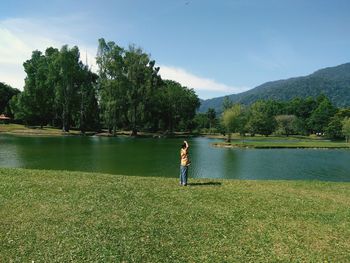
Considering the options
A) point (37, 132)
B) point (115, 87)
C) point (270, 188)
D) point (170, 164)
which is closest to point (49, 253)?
point (270, 188)

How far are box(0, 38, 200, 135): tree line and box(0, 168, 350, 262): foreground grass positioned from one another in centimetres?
9173

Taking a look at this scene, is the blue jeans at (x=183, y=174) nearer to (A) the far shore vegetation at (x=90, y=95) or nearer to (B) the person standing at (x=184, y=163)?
(B) the person standing at (x=184, y=163)

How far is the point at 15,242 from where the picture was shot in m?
12.4

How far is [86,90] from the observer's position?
119 metres

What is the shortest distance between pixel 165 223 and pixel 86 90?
10921cm

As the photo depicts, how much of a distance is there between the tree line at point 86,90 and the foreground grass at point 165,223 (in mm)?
91728

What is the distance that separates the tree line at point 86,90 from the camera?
111m

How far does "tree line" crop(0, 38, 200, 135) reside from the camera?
111 m

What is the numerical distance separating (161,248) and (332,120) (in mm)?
163268

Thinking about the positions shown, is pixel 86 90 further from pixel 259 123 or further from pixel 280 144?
pixel 259 123

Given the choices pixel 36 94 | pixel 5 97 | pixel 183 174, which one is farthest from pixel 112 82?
pixel 183 174

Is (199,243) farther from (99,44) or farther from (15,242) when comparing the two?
(99,44)

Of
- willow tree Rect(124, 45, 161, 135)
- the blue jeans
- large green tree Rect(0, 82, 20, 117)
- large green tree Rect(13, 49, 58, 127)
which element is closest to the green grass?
willow tree Rect(124, 45, 161, 135)

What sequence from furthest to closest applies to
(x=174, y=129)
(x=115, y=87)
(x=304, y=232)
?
(x=174, y=129) → (x=115, y=87) → (x=304, y=232)
